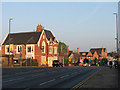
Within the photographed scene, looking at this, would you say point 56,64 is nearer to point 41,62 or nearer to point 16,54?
point 41,62

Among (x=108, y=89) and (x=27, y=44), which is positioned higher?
(x=27, y=44)

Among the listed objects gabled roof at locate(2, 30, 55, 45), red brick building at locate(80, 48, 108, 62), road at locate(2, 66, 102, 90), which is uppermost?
gabled roof at locate(2, 30, 55, 45)

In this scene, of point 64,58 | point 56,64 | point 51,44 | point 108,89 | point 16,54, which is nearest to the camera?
point 108,89

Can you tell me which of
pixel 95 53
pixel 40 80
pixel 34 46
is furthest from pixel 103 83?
pixel 95 53

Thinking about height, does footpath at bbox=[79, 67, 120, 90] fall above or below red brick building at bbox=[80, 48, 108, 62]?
below

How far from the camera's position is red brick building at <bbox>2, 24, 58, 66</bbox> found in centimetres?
7518

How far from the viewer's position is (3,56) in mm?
55156

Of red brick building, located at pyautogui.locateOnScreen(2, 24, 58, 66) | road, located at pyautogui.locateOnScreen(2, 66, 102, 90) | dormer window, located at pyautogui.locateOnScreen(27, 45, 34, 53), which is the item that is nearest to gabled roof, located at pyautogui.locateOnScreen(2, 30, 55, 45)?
red brick building, located at pyautogui.locateOnScreen(2, 24, 58, 66)

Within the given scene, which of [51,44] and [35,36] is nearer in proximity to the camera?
[35,36]

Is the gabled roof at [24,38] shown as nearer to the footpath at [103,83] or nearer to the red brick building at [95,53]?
the footpath at [103,83]

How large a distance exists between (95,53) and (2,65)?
416 feet

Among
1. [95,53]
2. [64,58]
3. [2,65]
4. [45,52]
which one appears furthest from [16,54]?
[95,53]

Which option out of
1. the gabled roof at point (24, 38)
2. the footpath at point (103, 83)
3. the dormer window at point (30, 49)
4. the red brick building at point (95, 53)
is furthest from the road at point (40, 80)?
the red brick building at point (95, 53)

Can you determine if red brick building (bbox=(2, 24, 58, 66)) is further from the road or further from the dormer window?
the road
